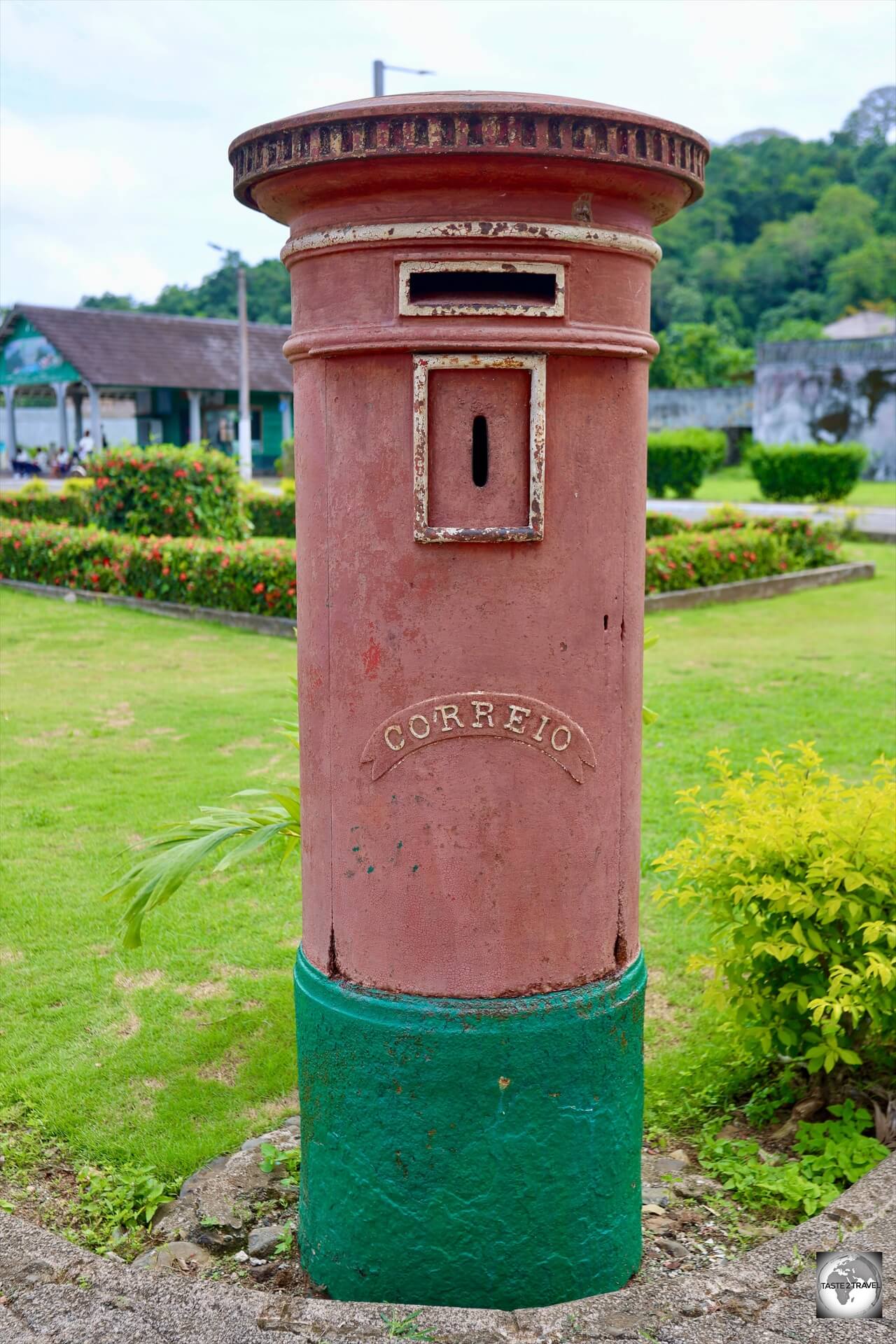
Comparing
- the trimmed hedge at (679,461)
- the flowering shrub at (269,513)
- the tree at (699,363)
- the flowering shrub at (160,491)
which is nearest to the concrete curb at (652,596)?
the flowering shrub at (160,491)

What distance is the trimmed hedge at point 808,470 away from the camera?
78.9ft

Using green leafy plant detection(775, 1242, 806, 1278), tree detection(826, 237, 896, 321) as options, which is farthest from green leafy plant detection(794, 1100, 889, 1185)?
tree detection(826, 237, 896, 321)

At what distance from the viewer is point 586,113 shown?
6.98 ft

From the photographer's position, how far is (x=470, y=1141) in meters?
2.33

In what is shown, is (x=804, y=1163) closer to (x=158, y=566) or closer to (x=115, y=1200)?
(x=115, y=1200)

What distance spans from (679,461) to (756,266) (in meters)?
33.8

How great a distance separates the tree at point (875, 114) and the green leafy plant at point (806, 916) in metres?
84.0

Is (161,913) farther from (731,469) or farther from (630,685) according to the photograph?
(731,469)

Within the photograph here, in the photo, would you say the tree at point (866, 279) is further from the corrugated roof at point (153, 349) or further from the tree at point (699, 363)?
the corrugated roof at point (153, 349)

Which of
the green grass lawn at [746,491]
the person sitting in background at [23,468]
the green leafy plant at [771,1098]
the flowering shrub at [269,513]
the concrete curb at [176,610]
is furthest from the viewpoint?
the person sitting in background at [23,468]

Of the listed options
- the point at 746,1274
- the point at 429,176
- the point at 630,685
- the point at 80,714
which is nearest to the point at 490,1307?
the point at 746,1274

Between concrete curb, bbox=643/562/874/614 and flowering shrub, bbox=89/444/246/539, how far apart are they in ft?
18.0

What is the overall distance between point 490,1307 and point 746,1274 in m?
0.49

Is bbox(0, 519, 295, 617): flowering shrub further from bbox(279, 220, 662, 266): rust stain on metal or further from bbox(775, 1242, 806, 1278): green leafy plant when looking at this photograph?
bbox(775, 1242, 806, 1278): green leafy plant
